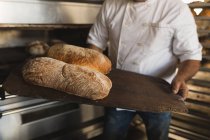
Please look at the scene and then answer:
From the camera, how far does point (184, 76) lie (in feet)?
3.95

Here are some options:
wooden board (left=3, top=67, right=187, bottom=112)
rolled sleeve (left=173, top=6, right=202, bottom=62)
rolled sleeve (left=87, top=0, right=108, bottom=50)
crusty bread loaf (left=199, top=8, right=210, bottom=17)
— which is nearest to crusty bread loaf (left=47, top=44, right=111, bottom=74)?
wooden board (left=3, top=67, right=187, bottom=112)

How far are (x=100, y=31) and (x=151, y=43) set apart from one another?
1.23ft

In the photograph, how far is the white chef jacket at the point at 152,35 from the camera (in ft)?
4.20

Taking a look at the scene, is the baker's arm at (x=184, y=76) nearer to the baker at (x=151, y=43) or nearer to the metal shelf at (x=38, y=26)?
the baker at (x=151, y=43)

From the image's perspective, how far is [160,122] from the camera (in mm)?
1399

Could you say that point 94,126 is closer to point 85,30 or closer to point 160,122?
point 160,122

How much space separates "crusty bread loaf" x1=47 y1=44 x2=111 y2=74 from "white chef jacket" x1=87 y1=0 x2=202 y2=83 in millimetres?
207

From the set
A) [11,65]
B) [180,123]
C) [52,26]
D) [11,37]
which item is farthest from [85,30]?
[180,123]

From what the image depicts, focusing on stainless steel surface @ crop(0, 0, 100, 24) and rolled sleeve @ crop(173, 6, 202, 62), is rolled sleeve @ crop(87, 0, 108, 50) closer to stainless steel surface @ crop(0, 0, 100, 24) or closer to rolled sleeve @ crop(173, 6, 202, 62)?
stainless steel surface @ crop(0, 0, 100, 24)

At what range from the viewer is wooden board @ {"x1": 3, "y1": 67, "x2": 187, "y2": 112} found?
0.97 meters

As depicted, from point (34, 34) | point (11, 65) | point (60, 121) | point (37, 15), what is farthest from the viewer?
point (34, 34)

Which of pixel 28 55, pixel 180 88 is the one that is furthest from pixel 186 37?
pixel 28 55

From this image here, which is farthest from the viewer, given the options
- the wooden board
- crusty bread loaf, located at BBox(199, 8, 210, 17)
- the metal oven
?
crusty bread loaf, located at BBox(199, 8, 210, 17)

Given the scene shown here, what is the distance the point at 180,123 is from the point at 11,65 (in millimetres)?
1491
